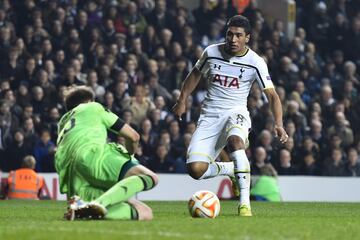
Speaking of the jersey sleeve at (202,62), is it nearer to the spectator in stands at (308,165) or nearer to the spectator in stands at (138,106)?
the spectator in stands at (138,106)

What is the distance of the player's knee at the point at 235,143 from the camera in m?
13.5

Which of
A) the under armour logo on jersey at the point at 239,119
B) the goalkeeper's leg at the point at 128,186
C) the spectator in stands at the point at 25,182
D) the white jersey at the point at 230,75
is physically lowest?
the spectator in stands at the point at 25,182

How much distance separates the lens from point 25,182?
66.1ft

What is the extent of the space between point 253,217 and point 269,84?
1826 mm

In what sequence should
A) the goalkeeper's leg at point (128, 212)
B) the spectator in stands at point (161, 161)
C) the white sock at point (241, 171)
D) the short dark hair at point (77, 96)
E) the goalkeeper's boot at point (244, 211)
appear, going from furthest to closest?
1. the spectator in stands at point (161, 161)
2. the white sock at point (241, 171)
3. the goalkeeper's boot at point (244, 211)
4. the short dark hair at point (77, 96)
5. the goalkeeper's leg at point (128, 212)

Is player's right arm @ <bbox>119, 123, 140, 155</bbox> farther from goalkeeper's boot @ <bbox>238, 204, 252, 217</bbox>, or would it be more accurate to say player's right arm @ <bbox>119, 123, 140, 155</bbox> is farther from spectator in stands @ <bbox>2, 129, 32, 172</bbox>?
spectator in stands @ <bbox>2, 129, 32, 172</bbox>

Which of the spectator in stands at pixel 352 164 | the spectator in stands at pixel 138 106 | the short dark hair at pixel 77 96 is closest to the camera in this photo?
the short dark hair at pixel 77 96

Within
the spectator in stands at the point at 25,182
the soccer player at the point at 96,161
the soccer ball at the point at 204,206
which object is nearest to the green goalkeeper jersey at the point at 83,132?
the soccer player at the point at 96,161

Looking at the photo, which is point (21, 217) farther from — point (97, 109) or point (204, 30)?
point (204, 30)

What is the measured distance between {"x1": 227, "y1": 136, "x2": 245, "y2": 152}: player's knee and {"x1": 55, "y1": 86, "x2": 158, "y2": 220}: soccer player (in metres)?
1.95

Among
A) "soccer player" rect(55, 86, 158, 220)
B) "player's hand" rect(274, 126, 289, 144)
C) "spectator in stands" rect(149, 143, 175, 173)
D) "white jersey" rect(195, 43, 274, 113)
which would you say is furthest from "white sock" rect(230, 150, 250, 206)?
"spectator in stands" rect(149, 143, 175, 173)

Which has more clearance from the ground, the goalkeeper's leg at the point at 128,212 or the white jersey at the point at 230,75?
the white jersey at the point at 230,75

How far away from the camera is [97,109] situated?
11.7 meters

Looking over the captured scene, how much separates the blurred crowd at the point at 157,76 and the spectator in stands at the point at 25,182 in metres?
1.06
